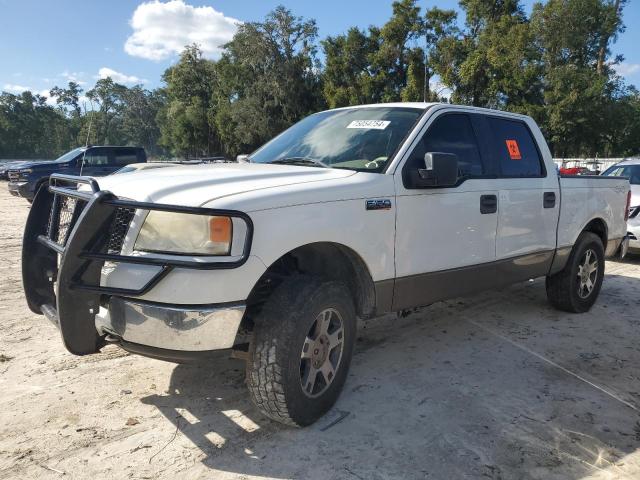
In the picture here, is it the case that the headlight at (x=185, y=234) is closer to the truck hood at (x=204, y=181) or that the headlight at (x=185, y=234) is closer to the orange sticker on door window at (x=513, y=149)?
the truck hood at (x=204, y=181)

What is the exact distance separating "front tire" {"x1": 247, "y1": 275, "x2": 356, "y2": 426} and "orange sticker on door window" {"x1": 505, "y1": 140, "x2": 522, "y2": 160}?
233cm

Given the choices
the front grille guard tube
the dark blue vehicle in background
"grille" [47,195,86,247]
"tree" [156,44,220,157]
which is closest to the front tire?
the front grille guard tube

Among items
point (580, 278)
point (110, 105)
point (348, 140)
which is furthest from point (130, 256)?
point (110, 105)

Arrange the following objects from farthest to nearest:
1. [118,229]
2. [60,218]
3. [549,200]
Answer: [549,200], [60,218], [118,229]

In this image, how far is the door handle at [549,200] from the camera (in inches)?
185

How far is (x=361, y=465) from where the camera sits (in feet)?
8.75

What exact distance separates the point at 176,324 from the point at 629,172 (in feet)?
31.8

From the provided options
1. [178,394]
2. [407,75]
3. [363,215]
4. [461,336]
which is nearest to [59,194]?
[178,394]

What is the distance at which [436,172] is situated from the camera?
3350 mm

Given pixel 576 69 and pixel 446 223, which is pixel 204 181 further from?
pixel 576 69

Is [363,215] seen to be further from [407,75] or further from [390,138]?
[407,75]

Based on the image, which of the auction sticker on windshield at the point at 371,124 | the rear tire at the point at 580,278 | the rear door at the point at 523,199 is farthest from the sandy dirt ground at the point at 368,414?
the auction sticker on windshield at the point at 371,124

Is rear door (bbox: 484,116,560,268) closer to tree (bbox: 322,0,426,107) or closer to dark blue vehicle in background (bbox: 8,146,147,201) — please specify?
dark blue vehicle in background (bbox: 8,146,147,201)

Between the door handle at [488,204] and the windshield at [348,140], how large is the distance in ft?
2.78
